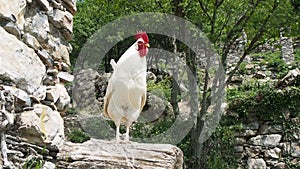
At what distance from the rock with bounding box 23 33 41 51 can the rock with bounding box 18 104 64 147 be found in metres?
0.35

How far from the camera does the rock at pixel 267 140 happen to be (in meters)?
8.62

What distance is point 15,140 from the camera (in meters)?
2.14

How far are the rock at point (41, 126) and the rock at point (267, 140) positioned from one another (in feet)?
22.5

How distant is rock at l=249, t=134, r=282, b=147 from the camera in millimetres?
8617

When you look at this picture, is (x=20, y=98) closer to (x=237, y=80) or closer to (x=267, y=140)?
(x=267, y=140)

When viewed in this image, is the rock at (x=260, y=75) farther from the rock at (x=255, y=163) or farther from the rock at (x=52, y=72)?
the rock at (x=52, y=72)

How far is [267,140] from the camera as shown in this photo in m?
8.73

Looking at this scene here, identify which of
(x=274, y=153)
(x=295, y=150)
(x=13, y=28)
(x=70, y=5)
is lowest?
(x=274, y=153)

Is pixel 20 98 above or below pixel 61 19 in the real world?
below

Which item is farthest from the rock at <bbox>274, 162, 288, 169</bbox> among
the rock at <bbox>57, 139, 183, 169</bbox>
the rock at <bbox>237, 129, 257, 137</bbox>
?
the rock at <bbox>57, 139, 183, 169</bbox>

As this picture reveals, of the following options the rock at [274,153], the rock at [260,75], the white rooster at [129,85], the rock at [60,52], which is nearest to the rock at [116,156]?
the white rooster at [129,85]

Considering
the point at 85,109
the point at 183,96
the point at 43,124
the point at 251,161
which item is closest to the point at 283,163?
the point at 251,161

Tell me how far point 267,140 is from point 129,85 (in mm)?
6494

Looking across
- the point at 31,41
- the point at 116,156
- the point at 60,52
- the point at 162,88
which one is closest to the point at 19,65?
the point at 31,41
